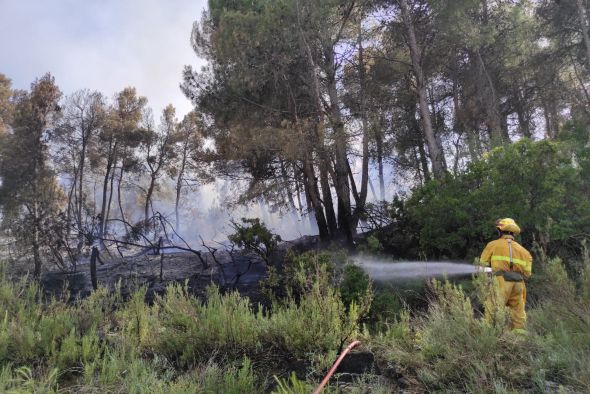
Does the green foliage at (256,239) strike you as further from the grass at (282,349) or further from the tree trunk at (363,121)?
the grass at (282,349)

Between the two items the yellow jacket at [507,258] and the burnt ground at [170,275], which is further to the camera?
the burnt ground at [170,275]

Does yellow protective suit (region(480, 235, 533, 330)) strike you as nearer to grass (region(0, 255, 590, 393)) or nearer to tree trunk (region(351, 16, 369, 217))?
grass (region(0, 255, 590, 393))

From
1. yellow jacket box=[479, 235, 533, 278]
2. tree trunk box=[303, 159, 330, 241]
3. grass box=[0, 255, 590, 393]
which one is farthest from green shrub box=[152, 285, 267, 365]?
tree trunk box=[303, 159, 330, 241]

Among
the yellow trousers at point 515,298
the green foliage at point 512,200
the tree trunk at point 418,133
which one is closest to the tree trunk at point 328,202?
the green foliage at point 512,200

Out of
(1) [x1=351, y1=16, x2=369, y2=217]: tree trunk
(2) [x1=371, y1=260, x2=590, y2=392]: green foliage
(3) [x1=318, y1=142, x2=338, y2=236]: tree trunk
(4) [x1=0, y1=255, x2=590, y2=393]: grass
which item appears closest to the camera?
(2) [x1=371, y1=260, x2=590, y2=392]: green foliage

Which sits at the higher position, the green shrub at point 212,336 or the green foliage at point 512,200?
the green foliage at point 512,200

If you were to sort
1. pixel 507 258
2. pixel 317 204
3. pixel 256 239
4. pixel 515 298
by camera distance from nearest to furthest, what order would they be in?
pixel 515 298 < pixel 507 258 < pixel 256 239 < pixel 317 204

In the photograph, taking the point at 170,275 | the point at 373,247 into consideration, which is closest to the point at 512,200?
the point at 373,247

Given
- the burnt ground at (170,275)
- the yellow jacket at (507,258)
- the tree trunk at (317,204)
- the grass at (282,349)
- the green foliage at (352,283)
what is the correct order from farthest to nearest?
the tree trunk at (317,204)
the burnt ground at (170,275)
the green foliage at (352,283)
the yellow jacket at (507,258)
the grass at (282,349)

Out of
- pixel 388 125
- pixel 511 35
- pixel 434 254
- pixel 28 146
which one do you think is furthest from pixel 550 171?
pixel 28 146

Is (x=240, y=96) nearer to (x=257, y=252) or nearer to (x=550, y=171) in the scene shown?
(x=257, y=252)

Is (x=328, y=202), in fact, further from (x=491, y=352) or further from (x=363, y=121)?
(x=491, y=352)

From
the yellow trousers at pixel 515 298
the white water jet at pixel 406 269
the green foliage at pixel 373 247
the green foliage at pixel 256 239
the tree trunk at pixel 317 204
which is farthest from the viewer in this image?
the tree trunk at pixel 317 204

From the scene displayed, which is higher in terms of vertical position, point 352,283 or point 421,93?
point 421,93
